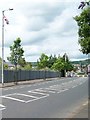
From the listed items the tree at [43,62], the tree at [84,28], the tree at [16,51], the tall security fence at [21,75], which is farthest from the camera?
the tree at [43,62]

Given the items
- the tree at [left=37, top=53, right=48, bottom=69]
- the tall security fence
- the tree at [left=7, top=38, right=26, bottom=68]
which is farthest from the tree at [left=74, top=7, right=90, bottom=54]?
A: the tree at [left=37, top=53, right=48, bottom=69]

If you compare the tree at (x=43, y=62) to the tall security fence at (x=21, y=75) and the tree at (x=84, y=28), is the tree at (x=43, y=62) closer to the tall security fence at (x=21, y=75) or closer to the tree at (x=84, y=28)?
the tall security fence at (x=21, y=75)

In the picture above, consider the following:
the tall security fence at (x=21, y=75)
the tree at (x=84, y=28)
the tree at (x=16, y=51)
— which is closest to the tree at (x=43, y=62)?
the tall security fence at (x=21, y=75)

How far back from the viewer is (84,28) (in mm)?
17109

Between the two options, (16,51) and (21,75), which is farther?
(16,51)

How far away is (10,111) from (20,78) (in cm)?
5513

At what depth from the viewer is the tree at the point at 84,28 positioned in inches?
667

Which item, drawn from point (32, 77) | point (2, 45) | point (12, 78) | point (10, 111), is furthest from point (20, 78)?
point (10, 111)

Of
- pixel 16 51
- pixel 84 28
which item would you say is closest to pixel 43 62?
→ pixel 16 51

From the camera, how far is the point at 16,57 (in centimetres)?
8412

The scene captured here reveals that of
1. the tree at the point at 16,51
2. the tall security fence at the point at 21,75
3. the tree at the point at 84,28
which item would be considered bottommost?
the tall security fence at the point at 21,75

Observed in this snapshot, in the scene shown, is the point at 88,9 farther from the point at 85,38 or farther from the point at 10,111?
the point at 10,111

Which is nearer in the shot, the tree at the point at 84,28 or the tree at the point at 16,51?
the tree at the point at 84,28

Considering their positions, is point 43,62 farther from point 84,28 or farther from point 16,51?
A: point 84,28
